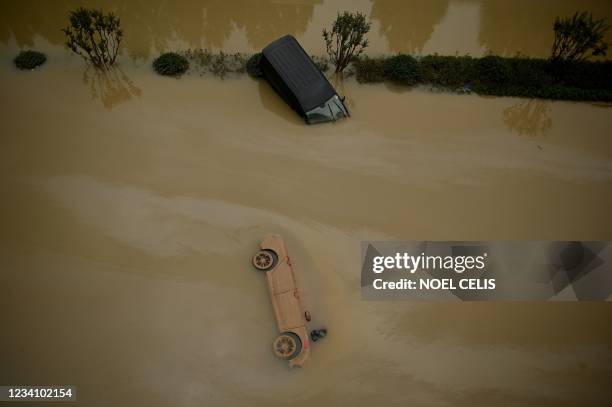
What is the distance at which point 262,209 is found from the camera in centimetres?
991

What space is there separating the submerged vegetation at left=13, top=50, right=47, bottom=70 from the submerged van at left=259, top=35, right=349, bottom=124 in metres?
5.63

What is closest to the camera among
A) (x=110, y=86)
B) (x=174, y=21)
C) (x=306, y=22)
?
(x=110, y=86)

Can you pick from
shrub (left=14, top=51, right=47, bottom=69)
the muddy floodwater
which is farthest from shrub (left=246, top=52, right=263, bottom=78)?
shrub (left=14, top=51, right=47, bottom=69)

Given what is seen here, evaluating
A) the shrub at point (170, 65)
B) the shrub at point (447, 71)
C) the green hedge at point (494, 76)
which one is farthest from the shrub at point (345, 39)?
the shrub at point (170, 65)

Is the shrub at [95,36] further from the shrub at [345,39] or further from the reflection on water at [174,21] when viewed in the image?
the shrub at [345,39]

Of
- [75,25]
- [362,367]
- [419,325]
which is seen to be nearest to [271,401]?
[362,367]

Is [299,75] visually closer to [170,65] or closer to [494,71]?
[170,65]

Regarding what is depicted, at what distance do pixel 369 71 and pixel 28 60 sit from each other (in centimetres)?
848

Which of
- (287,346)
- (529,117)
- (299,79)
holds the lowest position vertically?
(287,346)

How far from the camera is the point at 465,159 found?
10.7 m

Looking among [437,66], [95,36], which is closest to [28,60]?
[95,36]

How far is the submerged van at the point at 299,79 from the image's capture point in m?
10.4

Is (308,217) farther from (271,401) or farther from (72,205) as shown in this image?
(72,205)

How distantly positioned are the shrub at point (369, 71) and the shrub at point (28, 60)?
7.95 meters
